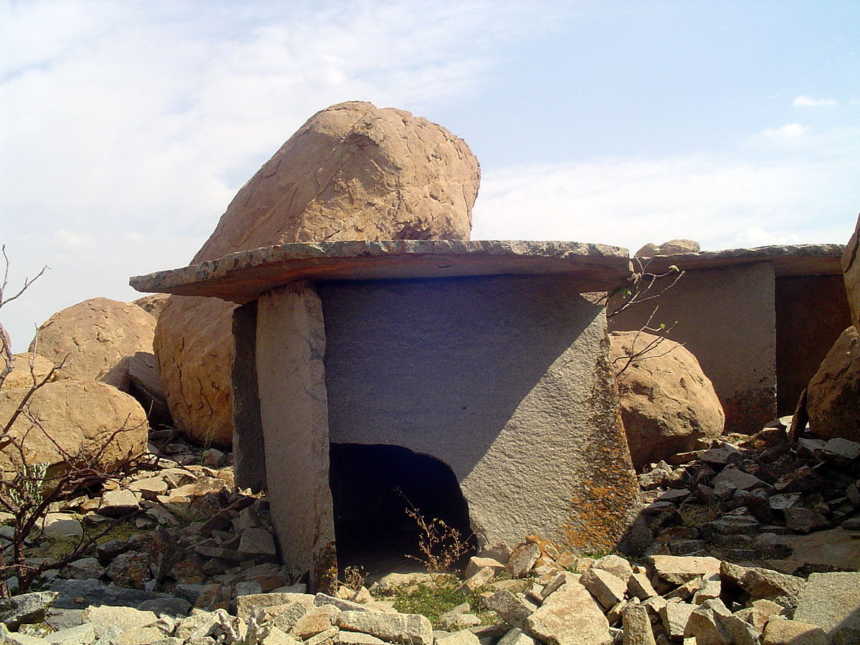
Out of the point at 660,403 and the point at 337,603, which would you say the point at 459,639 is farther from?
the point at 660,403

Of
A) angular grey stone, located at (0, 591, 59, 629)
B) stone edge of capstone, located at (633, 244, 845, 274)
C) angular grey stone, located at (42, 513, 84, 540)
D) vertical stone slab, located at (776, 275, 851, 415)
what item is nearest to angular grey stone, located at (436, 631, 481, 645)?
angular grey stone, located at (0, 591, 59, 629)

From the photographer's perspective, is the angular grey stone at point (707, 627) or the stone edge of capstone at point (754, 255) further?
the stone edge of capstone at point (754, 255)

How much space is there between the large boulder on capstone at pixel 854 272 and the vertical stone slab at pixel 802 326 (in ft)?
14.0

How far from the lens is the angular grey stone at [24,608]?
3.88 m

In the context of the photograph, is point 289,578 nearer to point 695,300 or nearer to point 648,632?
point 648,632

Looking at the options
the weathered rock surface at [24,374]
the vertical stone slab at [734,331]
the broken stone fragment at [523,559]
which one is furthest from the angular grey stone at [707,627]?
the weathered rock surface at [24,374]

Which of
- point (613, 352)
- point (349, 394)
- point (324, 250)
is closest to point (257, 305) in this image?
point (349, 394)

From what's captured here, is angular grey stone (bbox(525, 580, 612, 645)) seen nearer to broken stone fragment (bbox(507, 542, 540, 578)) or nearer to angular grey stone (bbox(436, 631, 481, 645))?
angular grey stone (bbox(436, 631, 481, 645))

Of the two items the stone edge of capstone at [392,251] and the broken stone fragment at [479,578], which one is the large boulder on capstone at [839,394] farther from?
the broken stone fragment at [479,578]

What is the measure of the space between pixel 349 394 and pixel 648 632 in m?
2.11

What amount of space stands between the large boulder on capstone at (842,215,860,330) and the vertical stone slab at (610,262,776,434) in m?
3.18

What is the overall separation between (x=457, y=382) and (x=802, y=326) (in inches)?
201

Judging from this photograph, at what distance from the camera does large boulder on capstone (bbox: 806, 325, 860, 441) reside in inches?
235

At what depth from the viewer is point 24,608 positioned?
3.94 meters
